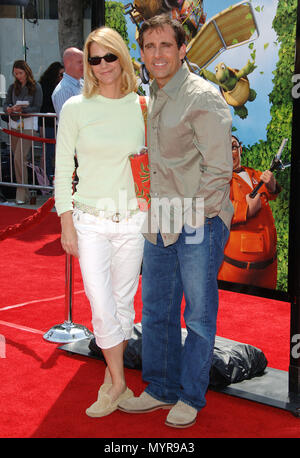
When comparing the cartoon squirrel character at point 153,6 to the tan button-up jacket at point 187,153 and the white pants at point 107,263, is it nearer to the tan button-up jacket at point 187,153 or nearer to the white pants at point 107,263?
the tan button-up jacket at point 187,153

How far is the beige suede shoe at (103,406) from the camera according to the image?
3.35 m

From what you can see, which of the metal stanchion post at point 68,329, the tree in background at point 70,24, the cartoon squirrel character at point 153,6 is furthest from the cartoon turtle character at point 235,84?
the tree in background at point 70,24

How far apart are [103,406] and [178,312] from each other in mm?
611

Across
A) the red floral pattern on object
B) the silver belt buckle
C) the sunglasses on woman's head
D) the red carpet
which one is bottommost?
the red carpet

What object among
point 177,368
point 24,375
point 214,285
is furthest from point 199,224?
point 24,375

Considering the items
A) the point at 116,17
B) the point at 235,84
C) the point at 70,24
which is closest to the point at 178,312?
the point at 235,84

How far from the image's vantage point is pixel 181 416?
3.24 m

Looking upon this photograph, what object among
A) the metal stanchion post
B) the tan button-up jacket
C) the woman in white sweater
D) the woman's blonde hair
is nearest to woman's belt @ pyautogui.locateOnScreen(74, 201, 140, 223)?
the woman in white sweater

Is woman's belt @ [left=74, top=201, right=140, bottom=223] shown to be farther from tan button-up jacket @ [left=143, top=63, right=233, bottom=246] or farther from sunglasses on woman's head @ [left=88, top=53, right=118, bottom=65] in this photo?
sunglasses on woman's head @ [left=88, top=53, right=118, bottom=65]

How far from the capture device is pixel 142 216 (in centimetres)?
331

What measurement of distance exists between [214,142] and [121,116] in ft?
1.77

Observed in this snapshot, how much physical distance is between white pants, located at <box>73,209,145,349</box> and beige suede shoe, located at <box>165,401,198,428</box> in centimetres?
44

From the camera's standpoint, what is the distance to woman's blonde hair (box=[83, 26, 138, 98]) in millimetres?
3191

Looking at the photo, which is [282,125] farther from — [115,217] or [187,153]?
[115,217]
